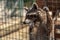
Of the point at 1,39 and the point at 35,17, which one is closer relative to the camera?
the point at 35,17

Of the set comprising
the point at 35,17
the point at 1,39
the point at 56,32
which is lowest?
the point at 1,39

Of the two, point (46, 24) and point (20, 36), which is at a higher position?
point (46, 24)

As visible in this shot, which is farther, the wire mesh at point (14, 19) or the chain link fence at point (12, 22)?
the chain link fence at point (12, 22)

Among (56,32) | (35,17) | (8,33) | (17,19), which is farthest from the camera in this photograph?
(17,19)

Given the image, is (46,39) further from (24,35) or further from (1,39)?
(1,39)

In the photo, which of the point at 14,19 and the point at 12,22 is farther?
the point at 14,19

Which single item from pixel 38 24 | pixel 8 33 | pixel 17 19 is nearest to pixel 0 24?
pixel 17 19

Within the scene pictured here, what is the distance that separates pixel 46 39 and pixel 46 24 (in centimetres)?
23

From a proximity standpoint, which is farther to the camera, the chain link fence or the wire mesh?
the chain link fence

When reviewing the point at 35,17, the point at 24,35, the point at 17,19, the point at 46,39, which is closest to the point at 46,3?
the point at 35,17

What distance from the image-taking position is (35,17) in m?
2.25

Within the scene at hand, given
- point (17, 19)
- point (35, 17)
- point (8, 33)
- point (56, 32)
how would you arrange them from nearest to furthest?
point (35, 17) → point (56, 32) → point (8, 33) → point (17, 19)

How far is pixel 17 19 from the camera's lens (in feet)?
10.4

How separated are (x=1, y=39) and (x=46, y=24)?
96 centimetres
